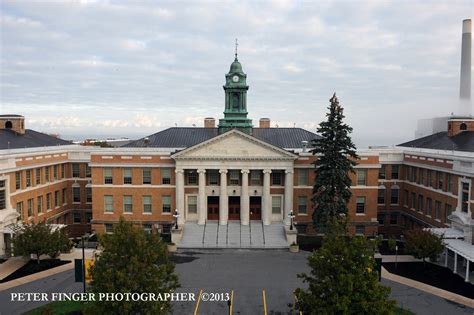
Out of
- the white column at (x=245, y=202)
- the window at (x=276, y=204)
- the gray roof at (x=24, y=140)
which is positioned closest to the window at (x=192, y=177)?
the white column at (x=245, y=202)

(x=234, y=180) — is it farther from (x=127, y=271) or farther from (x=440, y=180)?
(x=127, y=271)

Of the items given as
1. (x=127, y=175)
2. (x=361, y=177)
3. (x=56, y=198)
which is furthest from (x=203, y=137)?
(x=361, y=177)

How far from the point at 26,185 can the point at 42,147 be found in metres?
6.97

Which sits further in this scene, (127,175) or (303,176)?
(127,175)

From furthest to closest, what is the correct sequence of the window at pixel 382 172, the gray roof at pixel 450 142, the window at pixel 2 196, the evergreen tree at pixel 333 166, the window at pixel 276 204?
the window at pixel 382 172 < the window at pixel 276 204 < the gray roof at pixel 450 142 < the evergreen tree at pixel 333 166 < the window at pixel 2 196

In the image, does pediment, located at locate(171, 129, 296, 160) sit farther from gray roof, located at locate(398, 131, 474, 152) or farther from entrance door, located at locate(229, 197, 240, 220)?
gray roof, located at locate(398, 131, 474, 152)

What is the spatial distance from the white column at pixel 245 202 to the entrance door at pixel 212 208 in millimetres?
3487

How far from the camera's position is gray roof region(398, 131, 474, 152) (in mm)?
44519

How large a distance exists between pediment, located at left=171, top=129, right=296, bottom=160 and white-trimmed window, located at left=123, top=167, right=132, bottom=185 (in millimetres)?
5951

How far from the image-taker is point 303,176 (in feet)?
157

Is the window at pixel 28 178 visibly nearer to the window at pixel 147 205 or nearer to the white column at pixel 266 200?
the window at pixel 147 205

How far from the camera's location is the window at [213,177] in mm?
48125

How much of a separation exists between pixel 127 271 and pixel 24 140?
3626cm

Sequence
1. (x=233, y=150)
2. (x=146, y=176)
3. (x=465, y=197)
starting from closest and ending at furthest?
(x=465, y=197) → (x=233, y=150) → (x=146, y=176)
